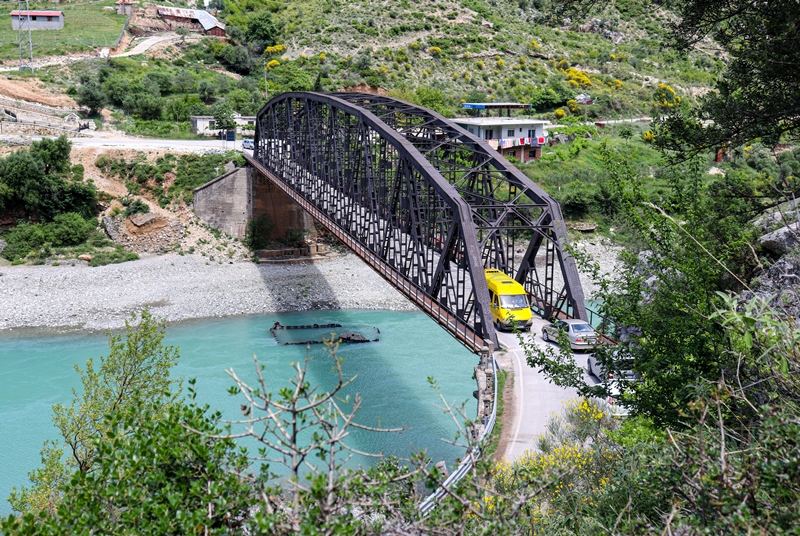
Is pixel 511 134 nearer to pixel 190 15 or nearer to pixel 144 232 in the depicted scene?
pixel 144 232

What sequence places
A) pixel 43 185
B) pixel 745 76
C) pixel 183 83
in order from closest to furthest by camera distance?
pixel 745 76
pixel 43 185
pixel 183 83

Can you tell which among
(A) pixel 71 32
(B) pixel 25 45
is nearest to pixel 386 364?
(B) pixel 25 45

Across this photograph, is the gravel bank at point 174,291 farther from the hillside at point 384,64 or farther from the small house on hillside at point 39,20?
the small house on hillside at point 39,20

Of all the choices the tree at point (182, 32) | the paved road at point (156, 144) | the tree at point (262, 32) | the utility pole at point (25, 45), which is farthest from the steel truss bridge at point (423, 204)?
the tree at point (182, 32)

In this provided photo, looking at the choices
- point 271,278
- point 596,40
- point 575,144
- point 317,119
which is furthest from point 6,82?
point 596,40

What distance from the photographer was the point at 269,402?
542 cm

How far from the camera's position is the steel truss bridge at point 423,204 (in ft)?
65.0

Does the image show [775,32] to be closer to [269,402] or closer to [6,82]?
[269,402]

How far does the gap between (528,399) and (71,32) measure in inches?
2921

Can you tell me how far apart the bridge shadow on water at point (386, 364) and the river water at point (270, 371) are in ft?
0.13

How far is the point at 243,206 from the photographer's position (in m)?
42.2

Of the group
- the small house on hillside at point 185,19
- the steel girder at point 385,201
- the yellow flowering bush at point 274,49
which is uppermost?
the small house on hillside at point 185,19

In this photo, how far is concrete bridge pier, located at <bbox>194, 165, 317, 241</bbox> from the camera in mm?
41938

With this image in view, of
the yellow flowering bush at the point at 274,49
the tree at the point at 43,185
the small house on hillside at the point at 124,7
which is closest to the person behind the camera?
the tree at the point at 43,185
